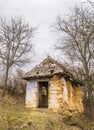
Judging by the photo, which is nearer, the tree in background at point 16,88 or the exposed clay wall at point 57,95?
the exposed clay wall at point 57,95

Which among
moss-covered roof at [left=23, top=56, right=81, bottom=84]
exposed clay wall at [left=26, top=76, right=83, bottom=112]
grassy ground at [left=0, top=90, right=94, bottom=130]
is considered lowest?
grassy ground at [left=0, top=90, right=94, bottom=130]

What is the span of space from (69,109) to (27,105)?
332 cm

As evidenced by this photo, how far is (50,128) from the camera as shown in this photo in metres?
12.8

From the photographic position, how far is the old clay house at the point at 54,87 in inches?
635

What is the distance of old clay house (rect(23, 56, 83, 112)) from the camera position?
16.1 m

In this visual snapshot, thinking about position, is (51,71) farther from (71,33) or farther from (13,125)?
(13,125)

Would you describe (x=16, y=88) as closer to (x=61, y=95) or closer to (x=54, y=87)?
(x=54, y=87)

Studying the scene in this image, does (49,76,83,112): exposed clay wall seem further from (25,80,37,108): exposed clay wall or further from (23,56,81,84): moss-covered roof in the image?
(25,80,37,108): exposed clay wall

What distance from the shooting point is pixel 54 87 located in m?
16.5

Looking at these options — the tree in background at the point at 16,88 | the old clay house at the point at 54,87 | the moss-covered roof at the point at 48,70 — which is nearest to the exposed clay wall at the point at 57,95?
the old clay house at the point at 54,87

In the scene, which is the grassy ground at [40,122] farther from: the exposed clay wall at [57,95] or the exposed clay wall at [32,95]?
the exposed clay wall at [32,95]

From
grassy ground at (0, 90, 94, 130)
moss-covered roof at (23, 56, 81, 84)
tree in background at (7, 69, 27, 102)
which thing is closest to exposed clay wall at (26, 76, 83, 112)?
moss-covered roof at (23, 56, 81, 84)

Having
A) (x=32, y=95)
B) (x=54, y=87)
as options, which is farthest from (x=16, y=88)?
(x=54, y=87)

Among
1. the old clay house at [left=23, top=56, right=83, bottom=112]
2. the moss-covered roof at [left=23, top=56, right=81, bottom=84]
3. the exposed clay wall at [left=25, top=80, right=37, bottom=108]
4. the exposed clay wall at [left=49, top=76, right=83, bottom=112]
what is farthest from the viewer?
the exposed clay wall at [left=25, top=80, right=37, bottom=108]
